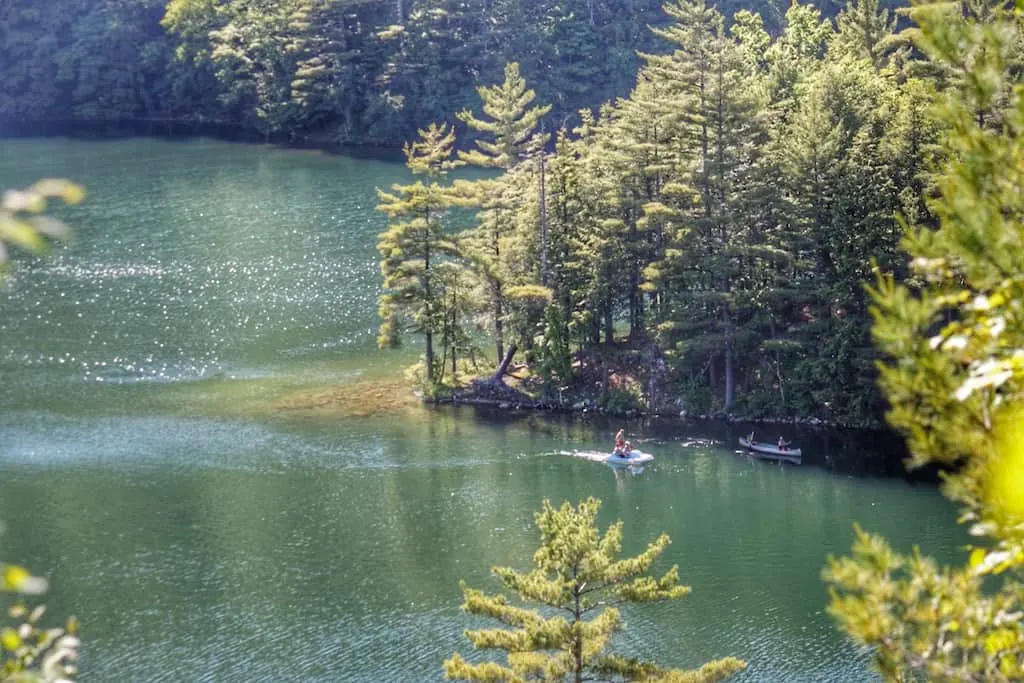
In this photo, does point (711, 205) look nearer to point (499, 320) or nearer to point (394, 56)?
point (499, 320)

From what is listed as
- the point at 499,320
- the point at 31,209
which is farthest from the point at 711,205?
the point at 31,209

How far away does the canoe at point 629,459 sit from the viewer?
3819cm

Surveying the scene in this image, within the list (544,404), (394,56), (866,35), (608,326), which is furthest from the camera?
(394,56)

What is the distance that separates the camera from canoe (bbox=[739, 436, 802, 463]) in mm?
38938

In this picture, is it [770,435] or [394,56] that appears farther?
[394,56]

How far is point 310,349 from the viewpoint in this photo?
4953 centimetres

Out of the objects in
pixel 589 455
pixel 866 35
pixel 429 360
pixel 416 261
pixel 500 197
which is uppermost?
pixel 866 35

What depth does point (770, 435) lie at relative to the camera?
41.2 metres

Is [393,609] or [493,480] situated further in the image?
[493,480]

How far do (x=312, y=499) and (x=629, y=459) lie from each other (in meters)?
8.72

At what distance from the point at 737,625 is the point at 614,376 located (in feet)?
58.3

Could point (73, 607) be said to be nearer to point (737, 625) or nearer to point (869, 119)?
point (737, 625)

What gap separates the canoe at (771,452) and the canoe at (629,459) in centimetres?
324

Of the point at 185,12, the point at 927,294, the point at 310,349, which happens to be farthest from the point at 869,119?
the point at 185,12
